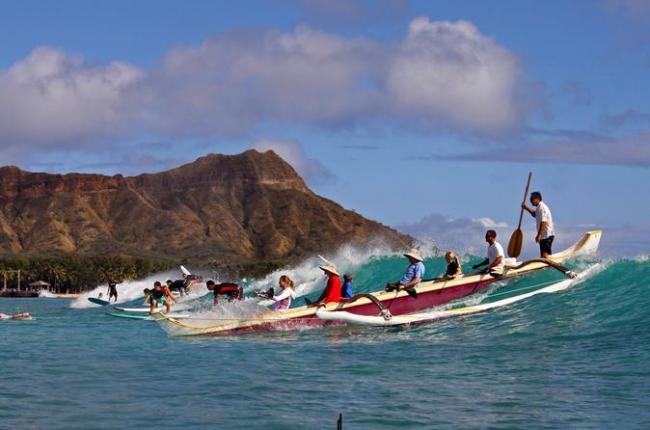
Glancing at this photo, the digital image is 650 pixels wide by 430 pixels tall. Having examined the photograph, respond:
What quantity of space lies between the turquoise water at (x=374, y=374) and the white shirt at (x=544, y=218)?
1.35 m

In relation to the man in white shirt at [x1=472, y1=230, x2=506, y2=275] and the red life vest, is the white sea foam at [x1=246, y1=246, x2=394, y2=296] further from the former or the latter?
the man in white shirt at [x1=472, y1=230, x2=506, y2=275]

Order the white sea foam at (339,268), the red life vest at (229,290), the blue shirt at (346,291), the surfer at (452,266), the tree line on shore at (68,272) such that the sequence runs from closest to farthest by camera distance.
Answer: the surfer at (452,266) → the blue shirt at (346,291) → the red life vest at (229,290) → the white sea foam at (339,268) → the tree line on shore at (68,272)

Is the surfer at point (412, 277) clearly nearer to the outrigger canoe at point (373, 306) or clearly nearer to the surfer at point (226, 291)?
the outrigger canoe at point (373, 306)

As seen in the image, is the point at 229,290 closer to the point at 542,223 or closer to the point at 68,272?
the point at 542,223

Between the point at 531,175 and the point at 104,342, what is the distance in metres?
11.2

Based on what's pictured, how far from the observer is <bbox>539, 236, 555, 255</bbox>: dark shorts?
2289cm

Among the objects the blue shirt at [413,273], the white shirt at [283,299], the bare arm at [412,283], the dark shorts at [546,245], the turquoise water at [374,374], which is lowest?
the turquoise water at [374,374]

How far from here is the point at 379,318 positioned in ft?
69.2

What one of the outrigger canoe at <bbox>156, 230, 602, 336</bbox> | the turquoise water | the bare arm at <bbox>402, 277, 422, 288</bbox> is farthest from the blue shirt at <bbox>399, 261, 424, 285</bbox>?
the turquoise water

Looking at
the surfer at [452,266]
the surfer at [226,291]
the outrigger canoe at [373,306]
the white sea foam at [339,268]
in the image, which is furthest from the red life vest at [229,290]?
the white sea foam at [339,268]

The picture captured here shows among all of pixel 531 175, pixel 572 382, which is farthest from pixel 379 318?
pixel 572 382

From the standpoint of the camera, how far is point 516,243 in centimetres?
2431

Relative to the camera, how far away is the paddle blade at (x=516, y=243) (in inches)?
955

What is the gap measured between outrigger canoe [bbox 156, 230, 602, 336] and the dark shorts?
0.89 feet
